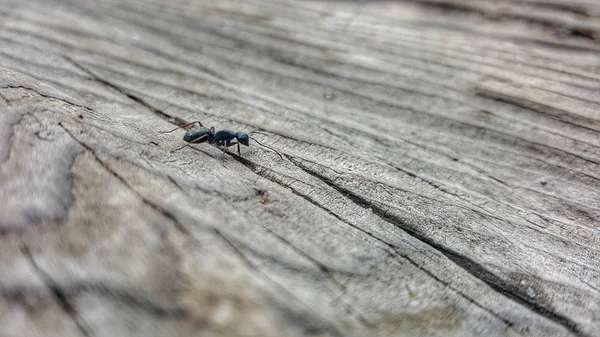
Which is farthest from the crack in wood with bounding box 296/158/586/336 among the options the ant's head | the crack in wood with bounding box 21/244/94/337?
the crack in wood with bounding box 21/244/94/337

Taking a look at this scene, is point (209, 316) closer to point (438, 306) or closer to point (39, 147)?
point (438, 306)

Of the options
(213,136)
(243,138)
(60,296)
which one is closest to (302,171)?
(243,138)

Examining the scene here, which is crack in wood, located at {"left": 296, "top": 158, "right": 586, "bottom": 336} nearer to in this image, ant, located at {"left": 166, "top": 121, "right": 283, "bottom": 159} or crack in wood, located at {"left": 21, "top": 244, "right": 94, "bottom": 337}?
ant, located at {"left": 166, "top": 121, "right": 283, "bottom": 159}

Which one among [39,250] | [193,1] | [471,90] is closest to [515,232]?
[471,90]

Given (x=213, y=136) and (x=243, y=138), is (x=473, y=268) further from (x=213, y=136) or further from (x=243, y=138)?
(x=213, y=136)

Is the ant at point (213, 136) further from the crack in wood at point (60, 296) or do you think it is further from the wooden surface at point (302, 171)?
the crack in wood at point (60, 296)

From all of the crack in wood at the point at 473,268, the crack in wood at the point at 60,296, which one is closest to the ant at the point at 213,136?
the crack in wood at the point at 473,268
